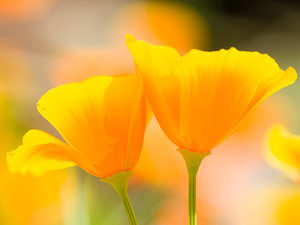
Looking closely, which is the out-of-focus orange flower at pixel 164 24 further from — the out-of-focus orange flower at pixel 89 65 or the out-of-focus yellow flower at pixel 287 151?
the out-of-focus yellow flower at pixel 287 151

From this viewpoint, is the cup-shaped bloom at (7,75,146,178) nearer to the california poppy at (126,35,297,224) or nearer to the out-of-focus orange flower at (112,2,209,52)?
the california poppy at (126,35,297,224)

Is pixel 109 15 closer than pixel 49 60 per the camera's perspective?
No

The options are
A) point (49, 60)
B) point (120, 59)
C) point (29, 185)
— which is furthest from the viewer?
point (49, 60)

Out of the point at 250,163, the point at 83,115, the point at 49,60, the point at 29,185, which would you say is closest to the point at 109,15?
the point at 49,60

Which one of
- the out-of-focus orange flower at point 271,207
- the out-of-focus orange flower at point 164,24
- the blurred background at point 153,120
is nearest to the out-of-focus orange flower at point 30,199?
the blurred background at point 153,120

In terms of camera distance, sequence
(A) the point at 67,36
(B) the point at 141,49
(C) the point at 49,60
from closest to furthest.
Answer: (B) the point at 141,49 → (C) the point at 49,60 → (A) the point at 67,36

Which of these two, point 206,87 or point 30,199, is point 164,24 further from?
point 206,87

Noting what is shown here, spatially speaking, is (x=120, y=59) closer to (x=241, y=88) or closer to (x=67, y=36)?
(x=67, y=36)
